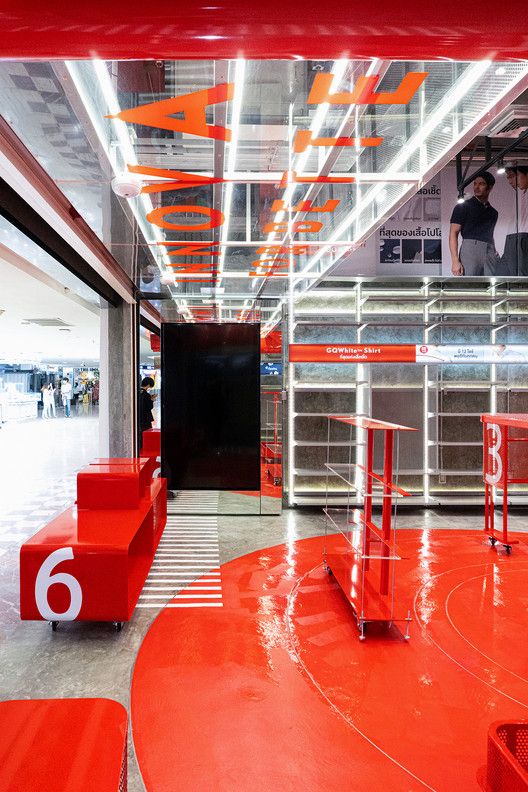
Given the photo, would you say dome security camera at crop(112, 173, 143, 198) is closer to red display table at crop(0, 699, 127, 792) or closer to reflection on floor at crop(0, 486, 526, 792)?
red display table at crop(0, 699, 127, 792)

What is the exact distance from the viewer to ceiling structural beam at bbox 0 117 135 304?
115 inches

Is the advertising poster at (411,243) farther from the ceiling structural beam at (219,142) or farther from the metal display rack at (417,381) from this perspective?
the ceiling structural beam at (219,142)

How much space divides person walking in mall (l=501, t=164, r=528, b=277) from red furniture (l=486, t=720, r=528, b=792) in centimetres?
759

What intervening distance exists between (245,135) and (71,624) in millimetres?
3857

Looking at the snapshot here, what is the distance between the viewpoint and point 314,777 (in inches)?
97.3

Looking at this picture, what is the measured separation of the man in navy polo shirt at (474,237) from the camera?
8383 millimetres

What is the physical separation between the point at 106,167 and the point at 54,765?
3235 mm

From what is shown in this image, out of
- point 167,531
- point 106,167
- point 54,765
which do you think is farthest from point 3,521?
point 54,765

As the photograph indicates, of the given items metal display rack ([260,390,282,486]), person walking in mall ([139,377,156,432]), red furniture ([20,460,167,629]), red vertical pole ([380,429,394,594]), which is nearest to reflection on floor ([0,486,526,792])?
red furniture ([20,460,167,629])

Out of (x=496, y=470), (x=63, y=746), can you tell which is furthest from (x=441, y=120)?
(x=496, y=470)

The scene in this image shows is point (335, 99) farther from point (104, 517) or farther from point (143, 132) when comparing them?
point (104, 517)

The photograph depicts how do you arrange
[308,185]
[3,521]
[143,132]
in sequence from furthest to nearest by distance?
[3,521], [308,185], [143,132]

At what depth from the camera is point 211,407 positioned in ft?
24.5

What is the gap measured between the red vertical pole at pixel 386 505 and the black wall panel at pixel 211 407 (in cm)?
321
